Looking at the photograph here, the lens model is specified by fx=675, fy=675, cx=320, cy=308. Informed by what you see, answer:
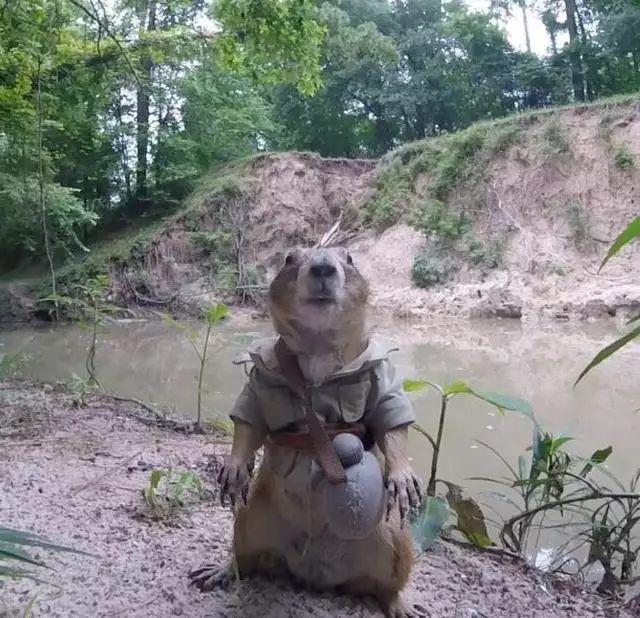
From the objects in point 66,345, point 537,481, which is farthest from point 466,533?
point 66,345

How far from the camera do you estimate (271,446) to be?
1.48 m

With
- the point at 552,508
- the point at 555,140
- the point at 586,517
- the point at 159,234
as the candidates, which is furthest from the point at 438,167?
the point at 552,508

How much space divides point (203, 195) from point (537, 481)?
578 inches

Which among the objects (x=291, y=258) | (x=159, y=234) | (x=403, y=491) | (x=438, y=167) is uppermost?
(x=438, y=167)

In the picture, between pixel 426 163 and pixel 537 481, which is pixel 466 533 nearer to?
pixel 537 481

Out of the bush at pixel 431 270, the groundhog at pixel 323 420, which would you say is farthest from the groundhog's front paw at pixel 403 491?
the bush at pixel 431 270

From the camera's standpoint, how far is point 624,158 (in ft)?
45.7

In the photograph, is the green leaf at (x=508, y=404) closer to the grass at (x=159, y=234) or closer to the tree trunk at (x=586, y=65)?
the grass at (x=159, y=234)

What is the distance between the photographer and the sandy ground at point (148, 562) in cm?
156

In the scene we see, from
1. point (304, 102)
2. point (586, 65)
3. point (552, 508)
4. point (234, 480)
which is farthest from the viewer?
point (304, 102)

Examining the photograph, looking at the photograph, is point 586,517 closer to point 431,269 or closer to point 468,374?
point 468,374

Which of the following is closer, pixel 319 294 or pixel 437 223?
pixel 319 294

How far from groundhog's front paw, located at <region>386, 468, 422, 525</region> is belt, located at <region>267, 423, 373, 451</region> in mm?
125

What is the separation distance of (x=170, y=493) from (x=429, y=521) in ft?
3.03
